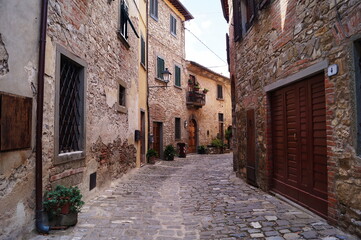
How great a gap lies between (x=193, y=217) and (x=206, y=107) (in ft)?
50.8

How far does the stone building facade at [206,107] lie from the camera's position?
57.1ft

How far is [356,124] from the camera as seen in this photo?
3021mm

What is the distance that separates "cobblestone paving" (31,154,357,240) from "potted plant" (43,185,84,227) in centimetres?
14

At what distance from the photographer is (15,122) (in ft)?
9.62

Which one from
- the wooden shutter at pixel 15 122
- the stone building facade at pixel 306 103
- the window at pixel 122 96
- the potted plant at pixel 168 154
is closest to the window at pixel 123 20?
the window at pixel 122 96

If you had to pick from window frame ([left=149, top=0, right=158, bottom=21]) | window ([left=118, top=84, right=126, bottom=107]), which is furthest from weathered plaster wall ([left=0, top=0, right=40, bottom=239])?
window frame ([left=149, top=0, right=158, bottom=21])

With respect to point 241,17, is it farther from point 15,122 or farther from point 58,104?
point 15,122

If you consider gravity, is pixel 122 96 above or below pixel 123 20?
below

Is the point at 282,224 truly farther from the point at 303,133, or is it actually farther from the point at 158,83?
the point at 158,83

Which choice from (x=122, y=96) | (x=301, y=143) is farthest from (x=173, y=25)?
(x=301, y=143)

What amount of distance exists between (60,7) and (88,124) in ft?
6.58

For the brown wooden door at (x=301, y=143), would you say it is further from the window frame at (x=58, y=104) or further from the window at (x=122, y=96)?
the window at (x=122, y=96)

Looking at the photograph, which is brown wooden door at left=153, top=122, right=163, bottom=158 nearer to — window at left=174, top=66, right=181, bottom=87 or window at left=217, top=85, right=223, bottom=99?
window at left=174, top=66, right=181, bottom=87

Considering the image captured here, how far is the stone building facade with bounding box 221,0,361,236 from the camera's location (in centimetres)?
311
